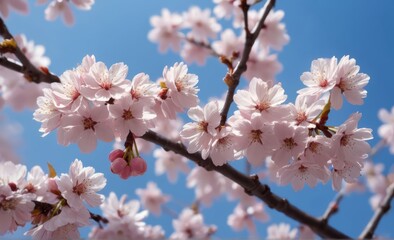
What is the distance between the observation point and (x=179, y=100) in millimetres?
1694

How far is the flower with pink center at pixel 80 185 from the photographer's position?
1.70 meters

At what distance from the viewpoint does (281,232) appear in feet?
13.3

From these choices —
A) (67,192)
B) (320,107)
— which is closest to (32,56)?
(67,192)

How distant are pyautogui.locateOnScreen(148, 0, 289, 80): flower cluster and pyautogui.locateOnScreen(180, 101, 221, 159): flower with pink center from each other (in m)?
1.68

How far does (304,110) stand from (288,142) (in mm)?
148

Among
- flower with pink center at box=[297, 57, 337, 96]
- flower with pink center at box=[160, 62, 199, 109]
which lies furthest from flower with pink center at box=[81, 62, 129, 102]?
flower with pink center at box=[297, 57, 337, 96]

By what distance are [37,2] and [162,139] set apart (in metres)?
1.68

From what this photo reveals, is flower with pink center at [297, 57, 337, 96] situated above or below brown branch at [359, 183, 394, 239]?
above

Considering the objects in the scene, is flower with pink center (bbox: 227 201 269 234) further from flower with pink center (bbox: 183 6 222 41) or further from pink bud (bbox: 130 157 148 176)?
pink bud (bbox: 130 157 148 176)

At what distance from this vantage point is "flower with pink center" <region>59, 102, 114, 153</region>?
1527mm

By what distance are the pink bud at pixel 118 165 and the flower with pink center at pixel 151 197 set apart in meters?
3.67

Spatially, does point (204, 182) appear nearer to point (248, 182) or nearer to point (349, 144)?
point (248, 182)

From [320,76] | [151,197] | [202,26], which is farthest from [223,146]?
[151,197]

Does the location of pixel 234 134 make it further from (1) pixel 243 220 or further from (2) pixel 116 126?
(1) pixel 243 220
